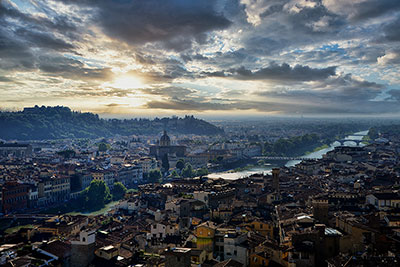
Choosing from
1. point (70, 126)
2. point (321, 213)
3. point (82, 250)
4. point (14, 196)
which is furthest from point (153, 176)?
point (70, 126)

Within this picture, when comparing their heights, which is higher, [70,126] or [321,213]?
[321,213]

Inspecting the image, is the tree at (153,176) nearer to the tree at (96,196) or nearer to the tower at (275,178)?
the tree at (96,196)

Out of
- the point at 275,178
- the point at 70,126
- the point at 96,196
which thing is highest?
the point at 70,126

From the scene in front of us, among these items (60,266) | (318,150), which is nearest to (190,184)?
(60,266)

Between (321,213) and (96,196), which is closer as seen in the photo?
(321,213)

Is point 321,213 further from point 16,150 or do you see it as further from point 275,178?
point 16,150

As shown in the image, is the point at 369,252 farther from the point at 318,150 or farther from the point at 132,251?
the point at 318,150

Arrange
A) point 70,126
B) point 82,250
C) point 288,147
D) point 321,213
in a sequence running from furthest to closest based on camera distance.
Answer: point 70,126 < point 288,147 < point 321,213 < point 82,250
